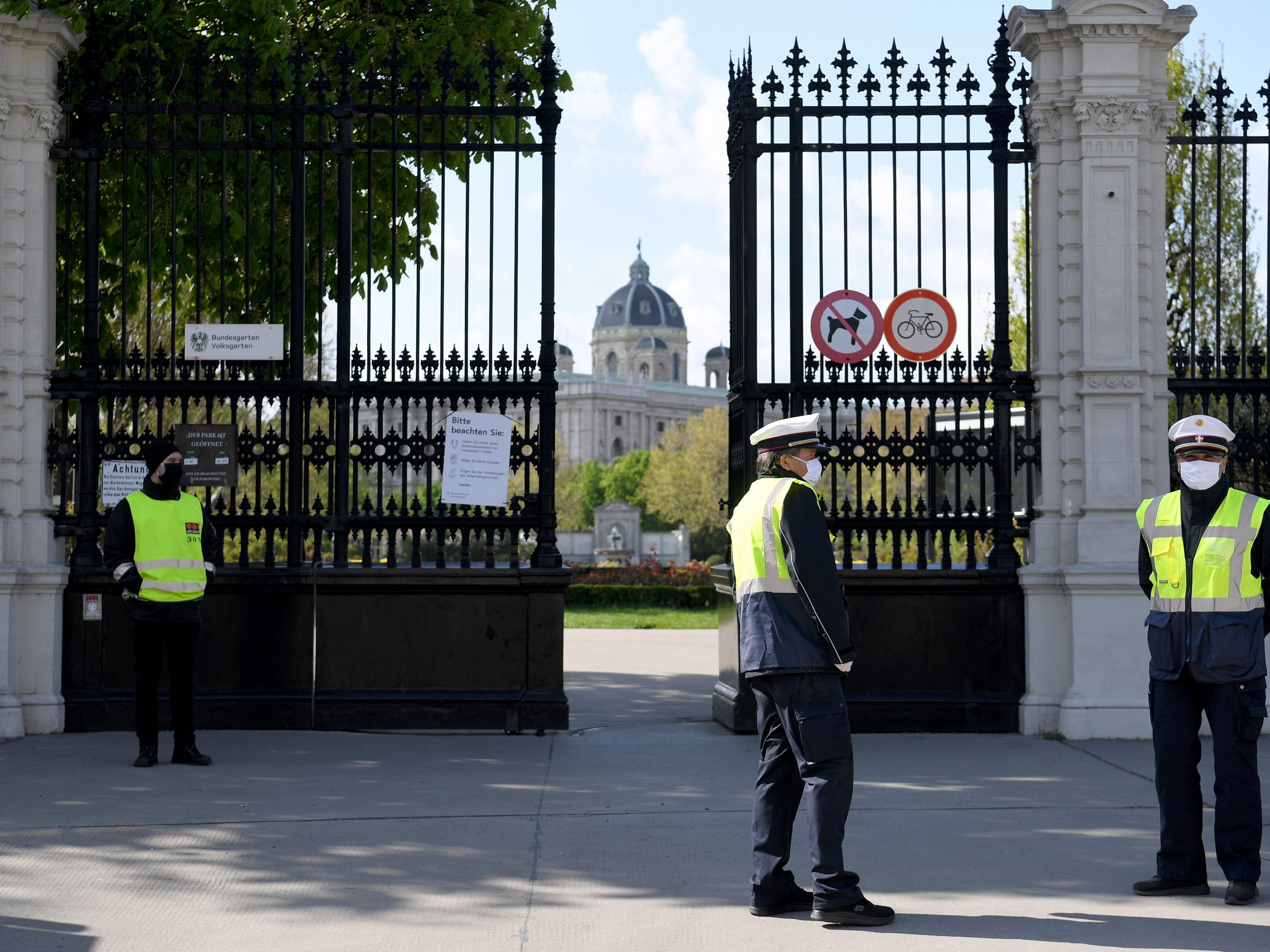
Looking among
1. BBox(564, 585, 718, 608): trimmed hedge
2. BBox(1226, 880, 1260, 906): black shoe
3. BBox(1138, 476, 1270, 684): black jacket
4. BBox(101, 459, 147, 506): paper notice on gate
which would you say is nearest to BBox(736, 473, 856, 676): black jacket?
BBox(1138, 476, 1270, 684): black jacket

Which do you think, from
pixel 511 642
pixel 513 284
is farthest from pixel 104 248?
pixel 511 642

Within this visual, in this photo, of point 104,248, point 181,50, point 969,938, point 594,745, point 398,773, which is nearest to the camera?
point 969,938

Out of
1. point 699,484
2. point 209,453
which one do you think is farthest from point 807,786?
point 699,484

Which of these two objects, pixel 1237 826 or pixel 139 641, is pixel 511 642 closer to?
pixel 139 641

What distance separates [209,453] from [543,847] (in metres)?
4.21

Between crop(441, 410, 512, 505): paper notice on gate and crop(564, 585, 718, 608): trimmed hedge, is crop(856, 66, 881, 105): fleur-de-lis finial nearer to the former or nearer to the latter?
crop(441, 410, 512, 505): paper notice on gate

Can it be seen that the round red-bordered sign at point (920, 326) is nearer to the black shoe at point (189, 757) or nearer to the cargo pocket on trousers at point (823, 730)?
the cargo pocket on trousers at point (823, 730)

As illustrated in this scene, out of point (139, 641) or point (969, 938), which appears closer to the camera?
point (969, 938)

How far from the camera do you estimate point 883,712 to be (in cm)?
907

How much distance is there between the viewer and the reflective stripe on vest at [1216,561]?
537cm

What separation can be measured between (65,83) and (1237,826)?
819 cm

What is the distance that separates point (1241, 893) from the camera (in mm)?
5129

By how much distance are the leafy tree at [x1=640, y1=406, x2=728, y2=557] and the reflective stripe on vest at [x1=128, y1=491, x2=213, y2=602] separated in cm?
5351

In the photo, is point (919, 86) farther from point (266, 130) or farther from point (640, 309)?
point (640, 309)
